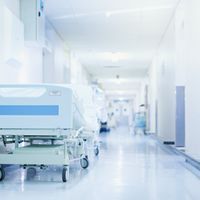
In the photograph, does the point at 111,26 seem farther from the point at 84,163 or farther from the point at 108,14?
the point at 84,163

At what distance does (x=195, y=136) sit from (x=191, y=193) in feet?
6.79

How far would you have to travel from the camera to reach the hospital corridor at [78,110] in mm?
3906

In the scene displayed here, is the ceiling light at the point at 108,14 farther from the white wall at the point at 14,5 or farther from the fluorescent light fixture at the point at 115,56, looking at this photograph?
the fluorescent light fixture at the point at 115,56

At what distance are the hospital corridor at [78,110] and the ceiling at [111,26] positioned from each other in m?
0.03

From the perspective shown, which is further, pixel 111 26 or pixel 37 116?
pixel 111 26

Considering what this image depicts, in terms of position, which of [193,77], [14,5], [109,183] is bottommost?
[109,183]

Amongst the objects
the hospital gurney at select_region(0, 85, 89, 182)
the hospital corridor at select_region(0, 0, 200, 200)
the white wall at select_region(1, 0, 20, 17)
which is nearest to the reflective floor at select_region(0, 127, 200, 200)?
the hospital corridor at select_region(0, 0, 200, 200)

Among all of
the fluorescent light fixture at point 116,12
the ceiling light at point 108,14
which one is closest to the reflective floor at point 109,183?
the fluorescent light fixture at point 116,12

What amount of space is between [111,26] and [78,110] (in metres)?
5.48

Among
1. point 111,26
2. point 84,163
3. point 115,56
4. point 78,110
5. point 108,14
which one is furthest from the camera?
point 115,56

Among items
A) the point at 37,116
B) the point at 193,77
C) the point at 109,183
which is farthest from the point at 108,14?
the point at 109,183

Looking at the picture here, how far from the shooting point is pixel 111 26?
9641mm

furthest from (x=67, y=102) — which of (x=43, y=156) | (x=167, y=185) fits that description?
(x=167, y=185)

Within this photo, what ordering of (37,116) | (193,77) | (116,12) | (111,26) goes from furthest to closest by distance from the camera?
(111,26)
(116,12)
(193,77)
(37,116)
